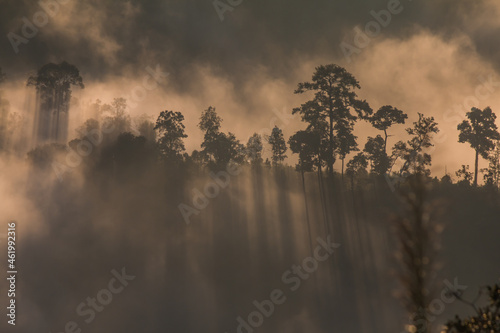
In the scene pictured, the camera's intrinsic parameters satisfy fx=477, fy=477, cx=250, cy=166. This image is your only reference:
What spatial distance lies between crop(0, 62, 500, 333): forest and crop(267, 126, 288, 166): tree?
272 mm

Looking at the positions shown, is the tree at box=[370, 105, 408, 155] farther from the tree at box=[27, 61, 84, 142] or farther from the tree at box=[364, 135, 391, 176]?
the tree at box=[27, 61, 84, 142]

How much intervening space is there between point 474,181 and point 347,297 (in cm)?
3699

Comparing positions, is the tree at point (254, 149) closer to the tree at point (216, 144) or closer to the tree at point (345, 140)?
the tree at point (216, 144)

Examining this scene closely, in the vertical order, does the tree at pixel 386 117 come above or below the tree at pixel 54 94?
below

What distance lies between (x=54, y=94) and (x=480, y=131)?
86.3 meters

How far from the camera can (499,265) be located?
61.3 metres

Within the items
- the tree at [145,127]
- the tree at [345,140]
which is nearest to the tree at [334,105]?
the tree at [345,140]

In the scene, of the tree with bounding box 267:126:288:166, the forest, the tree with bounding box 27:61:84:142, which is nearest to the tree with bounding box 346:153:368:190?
the forest

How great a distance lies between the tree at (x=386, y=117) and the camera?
72062mm

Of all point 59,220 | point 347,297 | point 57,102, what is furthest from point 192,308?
point 57,102

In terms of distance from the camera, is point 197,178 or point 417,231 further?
point 197,178

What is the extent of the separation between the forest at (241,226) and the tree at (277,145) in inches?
10.7

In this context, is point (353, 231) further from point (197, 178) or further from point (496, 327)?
point (496, 327)

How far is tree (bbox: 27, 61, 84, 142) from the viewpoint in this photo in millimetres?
100375
